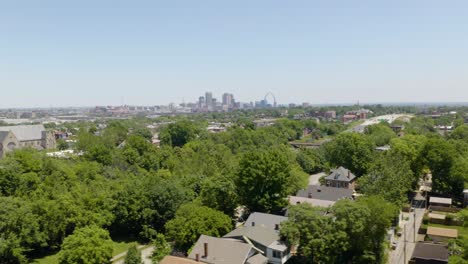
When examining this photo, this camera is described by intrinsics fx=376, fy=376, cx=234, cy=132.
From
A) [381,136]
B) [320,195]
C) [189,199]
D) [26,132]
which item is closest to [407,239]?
[320,195]

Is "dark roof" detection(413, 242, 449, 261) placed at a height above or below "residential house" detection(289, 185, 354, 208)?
below

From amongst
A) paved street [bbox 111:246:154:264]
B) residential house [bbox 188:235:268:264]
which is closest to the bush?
residential house [bbox 188:235:268:264]

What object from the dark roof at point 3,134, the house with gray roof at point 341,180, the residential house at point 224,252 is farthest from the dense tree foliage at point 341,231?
the dark roof at point 3,134

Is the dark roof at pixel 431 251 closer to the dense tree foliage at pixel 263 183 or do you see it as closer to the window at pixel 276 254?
the window at pixel 276 254

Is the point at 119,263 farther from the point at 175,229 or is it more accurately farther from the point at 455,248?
the point at 455,248

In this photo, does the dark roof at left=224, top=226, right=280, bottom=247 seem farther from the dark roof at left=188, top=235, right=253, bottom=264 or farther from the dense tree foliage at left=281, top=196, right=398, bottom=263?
the dense tree foliage at left=281, top=196, right=398, bottom=263
